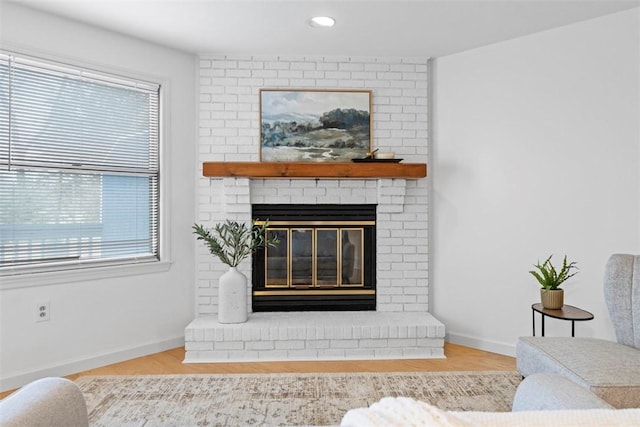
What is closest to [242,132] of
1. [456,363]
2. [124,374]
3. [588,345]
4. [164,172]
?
[164,172]

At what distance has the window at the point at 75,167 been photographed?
2.87 m

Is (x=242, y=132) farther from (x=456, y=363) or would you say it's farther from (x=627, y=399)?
(x=627, y=399)

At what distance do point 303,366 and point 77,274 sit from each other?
5.73 ft

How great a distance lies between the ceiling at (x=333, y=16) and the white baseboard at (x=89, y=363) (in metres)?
2.41

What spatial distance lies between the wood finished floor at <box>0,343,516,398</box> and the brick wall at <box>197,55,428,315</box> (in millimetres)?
596

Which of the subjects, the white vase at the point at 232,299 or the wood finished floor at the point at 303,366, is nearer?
the wood finished floor at the point at 303,366

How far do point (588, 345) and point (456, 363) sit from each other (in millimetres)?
1214

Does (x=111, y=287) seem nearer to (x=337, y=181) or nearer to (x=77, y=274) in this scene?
(x=77, y=274)

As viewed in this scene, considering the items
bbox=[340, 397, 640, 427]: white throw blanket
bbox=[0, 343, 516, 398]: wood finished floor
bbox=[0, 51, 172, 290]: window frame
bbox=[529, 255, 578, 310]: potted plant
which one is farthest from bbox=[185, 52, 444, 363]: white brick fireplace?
bbox=[340, 397, 640, 427]: white throw blanket

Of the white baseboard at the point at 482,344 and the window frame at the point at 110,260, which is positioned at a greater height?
the window frame at the point at 110,260

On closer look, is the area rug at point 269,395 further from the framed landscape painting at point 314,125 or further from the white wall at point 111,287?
the framed landscape painting at point 314,125

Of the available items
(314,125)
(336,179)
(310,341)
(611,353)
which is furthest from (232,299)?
(611,353)

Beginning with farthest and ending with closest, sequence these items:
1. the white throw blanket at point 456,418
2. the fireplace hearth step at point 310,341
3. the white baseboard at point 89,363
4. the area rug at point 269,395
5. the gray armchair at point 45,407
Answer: the fireplace hearth step at point 310,341 → the white baseboard at point 89,363 → the area rug at point 269,395 → the gray armchair at point 45,407 → the white throw blanket at point 456,418

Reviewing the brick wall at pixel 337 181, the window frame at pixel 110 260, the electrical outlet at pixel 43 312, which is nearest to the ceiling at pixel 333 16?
the brick wall at pixel 337 181
